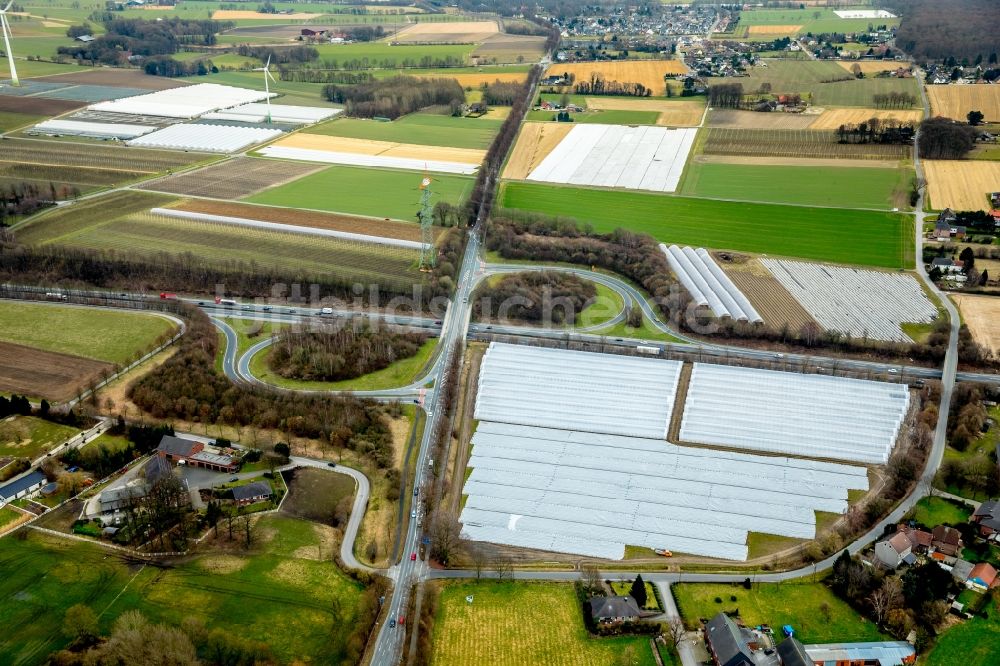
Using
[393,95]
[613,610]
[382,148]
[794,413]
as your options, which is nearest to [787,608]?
[613,610]

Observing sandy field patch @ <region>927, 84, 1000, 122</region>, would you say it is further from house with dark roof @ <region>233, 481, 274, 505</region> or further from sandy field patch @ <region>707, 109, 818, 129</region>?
house with dark roof @ <region>233, 481, 274, 505</region>

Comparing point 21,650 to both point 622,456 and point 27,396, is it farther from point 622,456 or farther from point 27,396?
point 622,456

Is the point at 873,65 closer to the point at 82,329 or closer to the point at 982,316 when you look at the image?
the point at 982,316

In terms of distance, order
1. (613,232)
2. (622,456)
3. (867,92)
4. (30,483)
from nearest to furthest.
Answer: (30,483)
(622,456)
(613,232)
(867,92)

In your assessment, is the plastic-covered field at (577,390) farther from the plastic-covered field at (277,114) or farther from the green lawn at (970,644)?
the plastic-covered field at (277,114)

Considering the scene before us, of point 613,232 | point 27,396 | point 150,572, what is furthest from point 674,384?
point 27,396

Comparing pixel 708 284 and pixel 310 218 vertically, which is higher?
pixel 310 218
